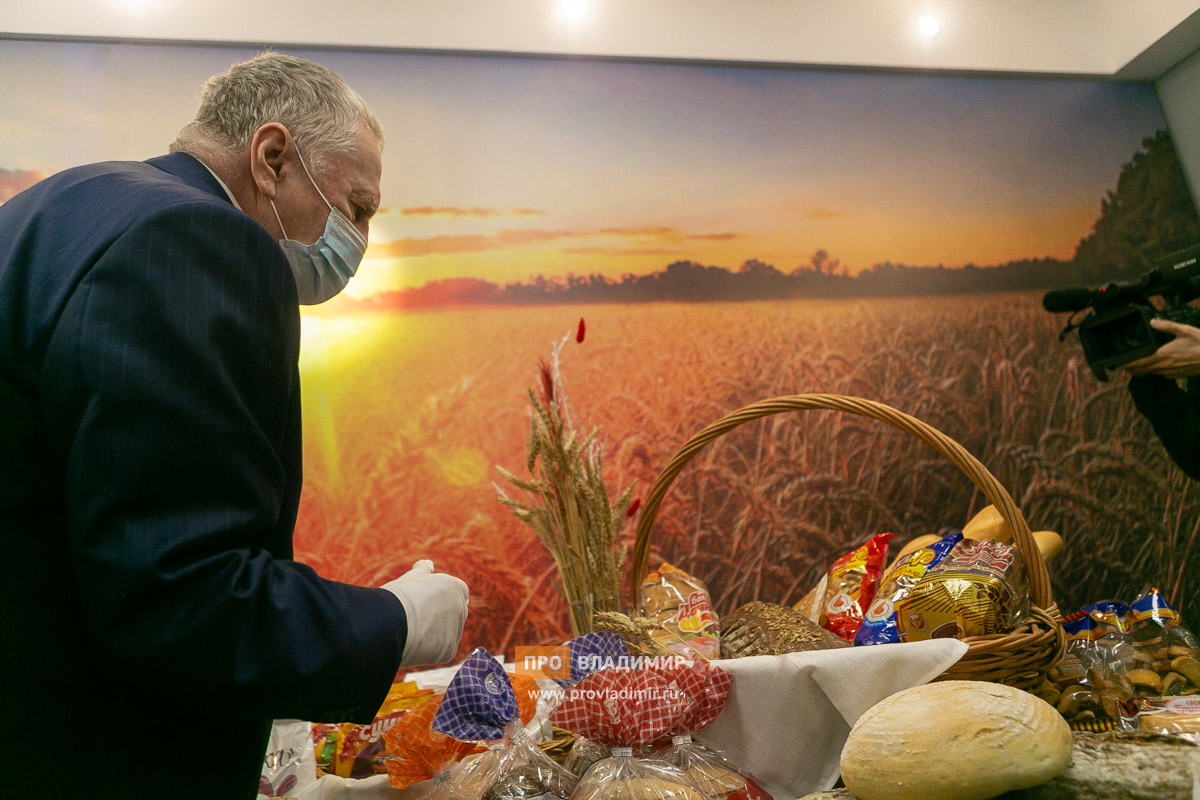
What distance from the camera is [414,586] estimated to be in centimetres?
94

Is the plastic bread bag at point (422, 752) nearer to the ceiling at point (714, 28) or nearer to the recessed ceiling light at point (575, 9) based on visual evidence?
the ceiling at point (714, 28)

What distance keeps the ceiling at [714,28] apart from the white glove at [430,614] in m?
1.94

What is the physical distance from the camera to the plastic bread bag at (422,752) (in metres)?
1.01

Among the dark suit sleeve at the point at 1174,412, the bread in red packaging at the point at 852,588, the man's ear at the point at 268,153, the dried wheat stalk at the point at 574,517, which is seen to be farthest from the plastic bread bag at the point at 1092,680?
the man's ear at the point at 268,153

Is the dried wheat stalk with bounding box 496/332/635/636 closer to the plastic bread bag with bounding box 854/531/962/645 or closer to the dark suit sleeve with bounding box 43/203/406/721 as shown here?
the plastic bread bag with bounding box 854/531/962/645

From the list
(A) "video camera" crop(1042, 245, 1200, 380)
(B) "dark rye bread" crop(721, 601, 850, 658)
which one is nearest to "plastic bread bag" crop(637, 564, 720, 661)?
(B) "dark rye bread" crop(721, 601, 850, 658)

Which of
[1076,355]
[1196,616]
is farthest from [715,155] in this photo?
[1196,616]

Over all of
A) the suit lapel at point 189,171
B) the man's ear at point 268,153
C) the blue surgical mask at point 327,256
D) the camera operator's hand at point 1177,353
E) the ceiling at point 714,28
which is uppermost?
the ceiling at point 714,28

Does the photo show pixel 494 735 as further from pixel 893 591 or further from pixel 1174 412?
pixel 1174 412

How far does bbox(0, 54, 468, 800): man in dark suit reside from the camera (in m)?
0.68

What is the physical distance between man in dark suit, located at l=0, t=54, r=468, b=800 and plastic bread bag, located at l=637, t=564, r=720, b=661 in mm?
526

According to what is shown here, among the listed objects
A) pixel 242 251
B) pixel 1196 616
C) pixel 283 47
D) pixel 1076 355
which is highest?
pixel 283 47

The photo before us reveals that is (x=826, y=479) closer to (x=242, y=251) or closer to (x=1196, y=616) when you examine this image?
(x=1196, y=616)

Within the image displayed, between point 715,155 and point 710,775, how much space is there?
6.41ft
